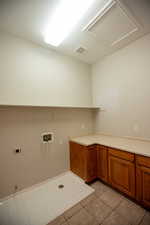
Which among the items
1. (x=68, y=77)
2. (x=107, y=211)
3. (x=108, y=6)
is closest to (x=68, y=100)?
(x=68, y=77)

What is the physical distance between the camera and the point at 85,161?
210 cm

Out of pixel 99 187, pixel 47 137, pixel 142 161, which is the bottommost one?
pixel 99 187

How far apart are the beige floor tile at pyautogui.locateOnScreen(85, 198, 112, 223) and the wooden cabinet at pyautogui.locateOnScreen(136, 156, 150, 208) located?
0.49m

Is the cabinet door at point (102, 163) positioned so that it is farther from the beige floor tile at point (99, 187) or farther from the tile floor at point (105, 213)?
the tile floor at point (105, 213)

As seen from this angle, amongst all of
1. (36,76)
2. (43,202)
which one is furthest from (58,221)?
(36,76)

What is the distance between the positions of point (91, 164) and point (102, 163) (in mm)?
217

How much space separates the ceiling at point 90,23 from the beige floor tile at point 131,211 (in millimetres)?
2794

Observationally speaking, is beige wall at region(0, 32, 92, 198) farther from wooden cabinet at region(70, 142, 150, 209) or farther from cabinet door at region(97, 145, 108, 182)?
cabinet door at region(97, 145, 108, 182)

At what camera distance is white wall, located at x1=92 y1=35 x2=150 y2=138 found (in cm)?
205

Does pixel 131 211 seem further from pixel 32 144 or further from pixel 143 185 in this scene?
pixel 32 144

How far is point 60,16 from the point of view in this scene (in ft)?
5.09

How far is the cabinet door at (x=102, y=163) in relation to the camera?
2.04m

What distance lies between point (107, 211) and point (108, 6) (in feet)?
9.23

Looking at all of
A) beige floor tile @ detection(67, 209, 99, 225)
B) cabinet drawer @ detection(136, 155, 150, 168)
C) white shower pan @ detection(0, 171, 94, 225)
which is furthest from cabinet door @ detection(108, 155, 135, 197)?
beige floor tile @ detection(67, 209, 99, 225)
